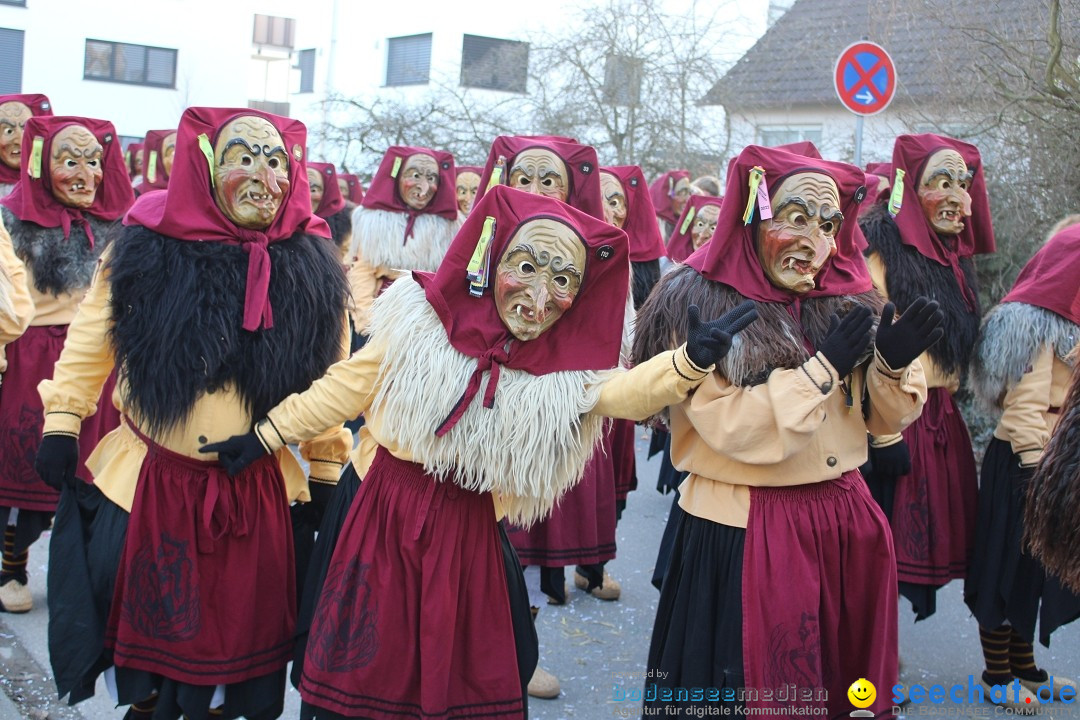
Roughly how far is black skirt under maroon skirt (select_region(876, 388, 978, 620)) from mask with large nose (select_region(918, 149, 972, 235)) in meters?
0.72

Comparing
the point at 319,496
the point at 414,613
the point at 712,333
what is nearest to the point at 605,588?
the point at 319,496

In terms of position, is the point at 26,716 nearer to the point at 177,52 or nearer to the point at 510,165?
the point at 510,165

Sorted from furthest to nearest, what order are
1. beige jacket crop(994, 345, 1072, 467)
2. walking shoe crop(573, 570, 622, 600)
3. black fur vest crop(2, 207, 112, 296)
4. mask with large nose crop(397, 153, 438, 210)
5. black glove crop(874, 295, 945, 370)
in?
mask with large nose crop(397, 153, 438, 210) → walking shoe crop(573, 570, 622, 600) → black fur vest crop(2, 207, 112, 296) → beige jacket crop(994, 345, 1072, 467) → black glove crop(874, 295, 945, 370)

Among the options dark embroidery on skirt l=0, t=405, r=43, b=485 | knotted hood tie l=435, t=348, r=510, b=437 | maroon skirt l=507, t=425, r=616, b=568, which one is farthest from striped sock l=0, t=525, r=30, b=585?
knotted hood tie l=435, t=348, r=510, b=437

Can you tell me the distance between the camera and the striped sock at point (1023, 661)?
4.59 meters

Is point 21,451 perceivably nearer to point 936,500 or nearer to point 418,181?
point 418,181

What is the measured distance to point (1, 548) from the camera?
5.59 metres

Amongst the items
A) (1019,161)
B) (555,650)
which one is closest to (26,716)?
(555,650)

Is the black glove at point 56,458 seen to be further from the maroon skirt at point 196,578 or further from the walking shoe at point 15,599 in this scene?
the walking shoe at point 15,599

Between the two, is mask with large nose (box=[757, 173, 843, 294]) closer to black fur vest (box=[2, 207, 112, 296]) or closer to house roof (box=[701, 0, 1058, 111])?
black fur vest (box=[2, 207, 112, 296])

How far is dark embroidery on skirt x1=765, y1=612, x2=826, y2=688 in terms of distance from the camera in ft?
10.3

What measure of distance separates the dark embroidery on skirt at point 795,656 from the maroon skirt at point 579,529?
157 centimetres

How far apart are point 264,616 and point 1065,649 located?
384cm

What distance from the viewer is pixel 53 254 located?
513 cm
